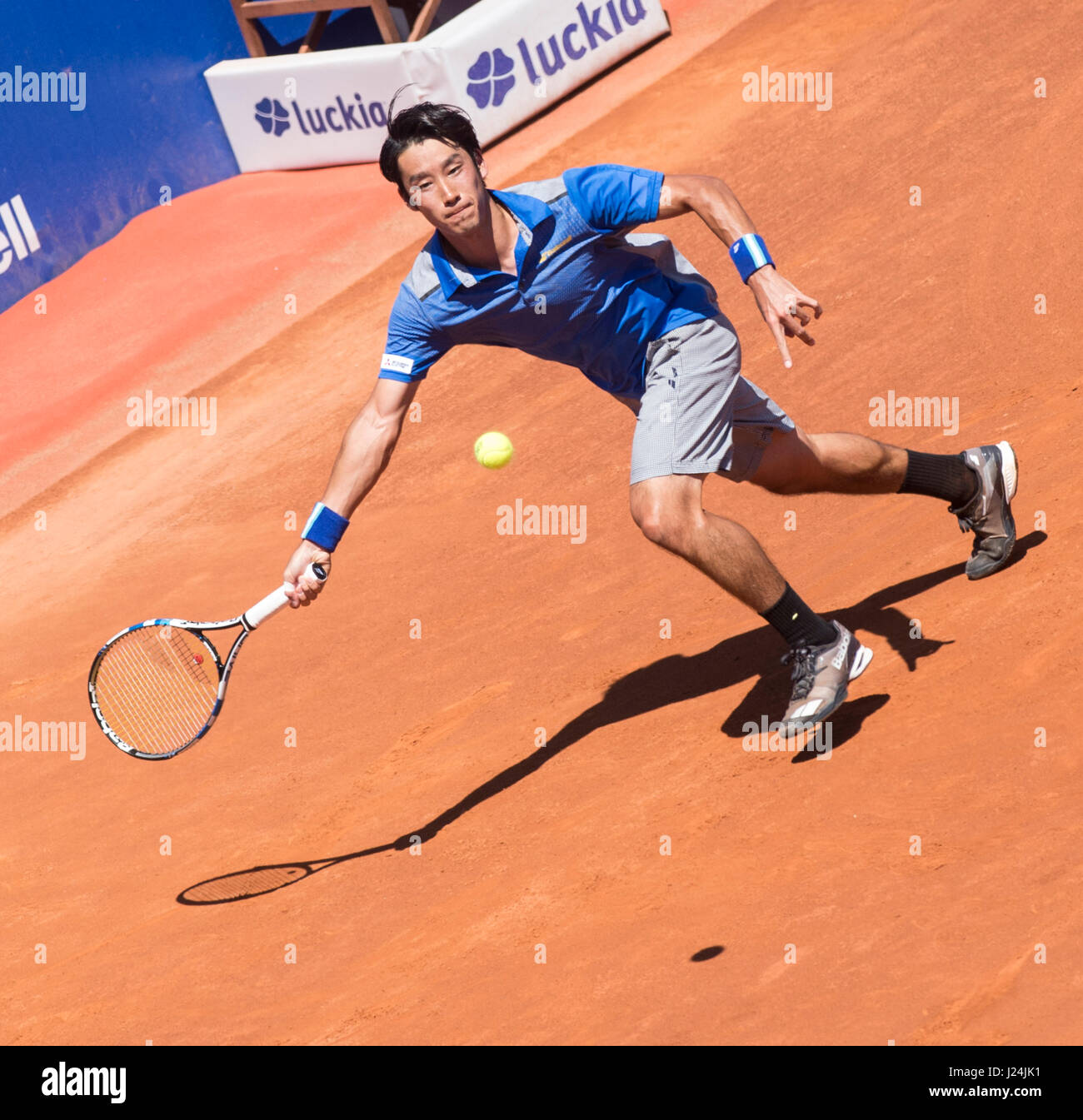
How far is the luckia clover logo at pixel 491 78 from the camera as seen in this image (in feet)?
39.3

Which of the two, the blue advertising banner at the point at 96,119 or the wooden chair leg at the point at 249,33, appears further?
the wooden chair leg at the point at 249,33

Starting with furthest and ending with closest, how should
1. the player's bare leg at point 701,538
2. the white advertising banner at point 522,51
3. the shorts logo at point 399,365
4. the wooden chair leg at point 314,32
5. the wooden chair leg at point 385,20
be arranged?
the wooden chair leg at point 314,32 → the wooden chair leg at point 385,20 → the white advertising banner at point 522,51 → the shorts logo at point 399,365 → the player's bare leg at point 701,538

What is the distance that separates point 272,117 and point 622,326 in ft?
30.3

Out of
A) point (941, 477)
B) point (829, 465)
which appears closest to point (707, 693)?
point (829, 465)

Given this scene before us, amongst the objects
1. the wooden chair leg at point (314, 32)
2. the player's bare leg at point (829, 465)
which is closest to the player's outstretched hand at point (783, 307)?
the player's bare leg at point (829, 465)

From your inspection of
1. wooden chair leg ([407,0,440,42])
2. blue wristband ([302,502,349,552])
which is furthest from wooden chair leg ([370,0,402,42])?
blue wristband ([302,502,349,552])

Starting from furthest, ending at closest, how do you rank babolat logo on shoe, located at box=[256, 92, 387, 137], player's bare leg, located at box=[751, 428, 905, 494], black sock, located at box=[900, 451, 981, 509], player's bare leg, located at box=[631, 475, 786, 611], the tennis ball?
1. babolat logo on shoe, located at box=[256, 92, 387, 137]
2. the tennis ball
3. black sock, located at box=[900, 451, 981, 509]
4. player's bare leg, located at box=[751, 428, 905, 494]
5. player's bare leg, located at box=[631, 475, 786, 611]

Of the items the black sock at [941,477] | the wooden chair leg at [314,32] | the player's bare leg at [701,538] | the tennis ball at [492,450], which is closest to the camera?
the player's bare leg at [701,538]

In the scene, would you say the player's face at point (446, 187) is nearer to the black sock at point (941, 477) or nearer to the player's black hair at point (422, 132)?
the player's black hair at point (422, 132)

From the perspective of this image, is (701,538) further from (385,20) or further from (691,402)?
(385,20)

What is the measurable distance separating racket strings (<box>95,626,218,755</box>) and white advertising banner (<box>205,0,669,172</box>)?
790 cm

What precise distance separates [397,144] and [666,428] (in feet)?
3.99

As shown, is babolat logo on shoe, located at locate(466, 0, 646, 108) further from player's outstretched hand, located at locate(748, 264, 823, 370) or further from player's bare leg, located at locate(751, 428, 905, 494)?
player's outstretched hand, located at locate(748, 264, 823, 370)

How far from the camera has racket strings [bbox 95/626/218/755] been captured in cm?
491
